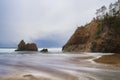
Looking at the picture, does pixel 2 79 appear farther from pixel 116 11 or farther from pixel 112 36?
pixel 116 11

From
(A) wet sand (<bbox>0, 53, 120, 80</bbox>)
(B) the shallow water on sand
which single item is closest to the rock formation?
(B) the shallow water on sand

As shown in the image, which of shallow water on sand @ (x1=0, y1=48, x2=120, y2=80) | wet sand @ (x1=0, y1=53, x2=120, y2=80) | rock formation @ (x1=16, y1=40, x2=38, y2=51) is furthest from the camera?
rock formation @ (x1=16, y1=40, x2=38, y2=51)

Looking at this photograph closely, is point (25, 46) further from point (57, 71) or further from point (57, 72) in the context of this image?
point (57, 72)

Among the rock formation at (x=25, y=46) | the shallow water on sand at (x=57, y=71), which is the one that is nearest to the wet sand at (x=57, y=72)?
the shallow water on sand at (x=57, y=71)

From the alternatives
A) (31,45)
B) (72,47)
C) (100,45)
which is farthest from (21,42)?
(100,45)

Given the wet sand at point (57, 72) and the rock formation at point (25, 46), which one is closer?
the wet sand at point (57, 72)

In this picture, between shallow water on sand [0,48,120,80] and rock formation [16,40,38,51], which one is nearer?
shallow water on sand [0,48,120,80]

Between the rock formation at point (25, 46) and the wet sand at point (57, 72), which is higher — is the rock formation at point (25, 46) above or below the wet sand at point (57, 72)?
above

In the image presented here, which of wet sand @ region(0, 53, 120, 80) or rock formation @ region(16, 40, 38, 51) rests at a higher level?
rock formation @ region(16, 40, 38, 51)

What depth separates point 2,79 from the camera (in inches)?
450

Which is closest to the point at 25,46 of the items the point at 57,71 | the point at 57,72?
the point at 57,71

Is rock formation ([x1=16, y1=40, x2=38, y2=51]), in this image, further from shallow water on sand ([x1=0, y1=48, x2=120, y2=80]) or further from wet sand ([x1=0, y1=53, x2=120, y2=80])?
wet sand ([x1=0, y1=53, x2=120, y2=80])

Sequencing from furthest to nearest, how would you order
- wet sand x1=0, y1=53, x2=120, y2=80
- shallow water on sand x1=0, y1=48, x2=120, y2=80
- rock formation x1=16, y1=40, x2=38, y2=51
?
rock formation x1=16, y1=40, x2=38, y2=51 → shallow water on sand x1=0, y1=48, x2=120, y2=80 → wet sand x1=0, y1=53, x2=120, y2=80

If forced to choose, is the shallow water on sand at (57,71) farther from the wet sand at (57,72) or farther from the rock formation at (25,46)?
the rock formation at (25,46)
